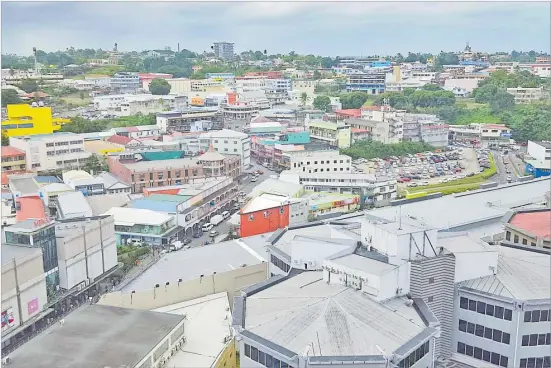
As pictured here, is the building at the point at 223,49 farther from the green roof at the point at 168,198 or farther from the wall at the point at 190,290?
the wall at the point at 190,290

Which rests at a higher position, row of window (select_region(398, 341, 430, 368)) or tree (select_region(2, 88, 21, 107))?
tree (select_region(2, 88, 21, 107))

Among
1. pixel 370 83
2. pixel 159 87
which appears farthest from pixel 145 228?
pixel 370 83

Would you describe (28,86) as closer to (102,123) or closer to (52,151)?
(102,123)

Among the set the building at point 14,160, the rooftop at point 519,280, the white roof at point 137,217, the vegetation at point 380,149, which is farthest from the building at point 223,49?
the rooftop at point 519,280

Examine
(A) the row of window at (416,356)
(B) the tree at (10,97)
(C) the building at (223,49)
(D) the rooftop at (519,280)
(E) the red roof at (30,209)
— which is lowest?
(E) the red roof at (30,209)

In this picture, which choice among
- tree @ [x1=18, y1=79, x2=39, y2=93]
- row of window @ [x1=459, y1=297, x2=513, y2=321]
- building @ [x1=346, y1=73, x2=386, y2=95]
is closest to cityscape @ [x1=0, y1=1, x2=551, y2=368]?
row of window @ [x1=459, y1=297, x2=513, y2=321]

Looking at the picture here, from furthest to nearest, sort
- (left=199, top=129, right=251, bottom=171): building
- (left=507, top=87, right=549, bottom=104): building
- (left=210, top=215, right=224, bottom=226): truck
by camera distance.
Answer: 1. (left=507, top=87, right=549, bottom=104): building
2. (left=199, top=129, right=251, bottom=171): building
3. (left=210, top=215, right=224, bottom=226): truck

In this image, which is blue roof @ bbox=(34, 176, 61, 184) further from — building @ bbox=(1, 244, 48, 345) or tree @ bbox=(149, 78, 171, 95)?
tree @ bbox=(149, 78, 171, 95)
